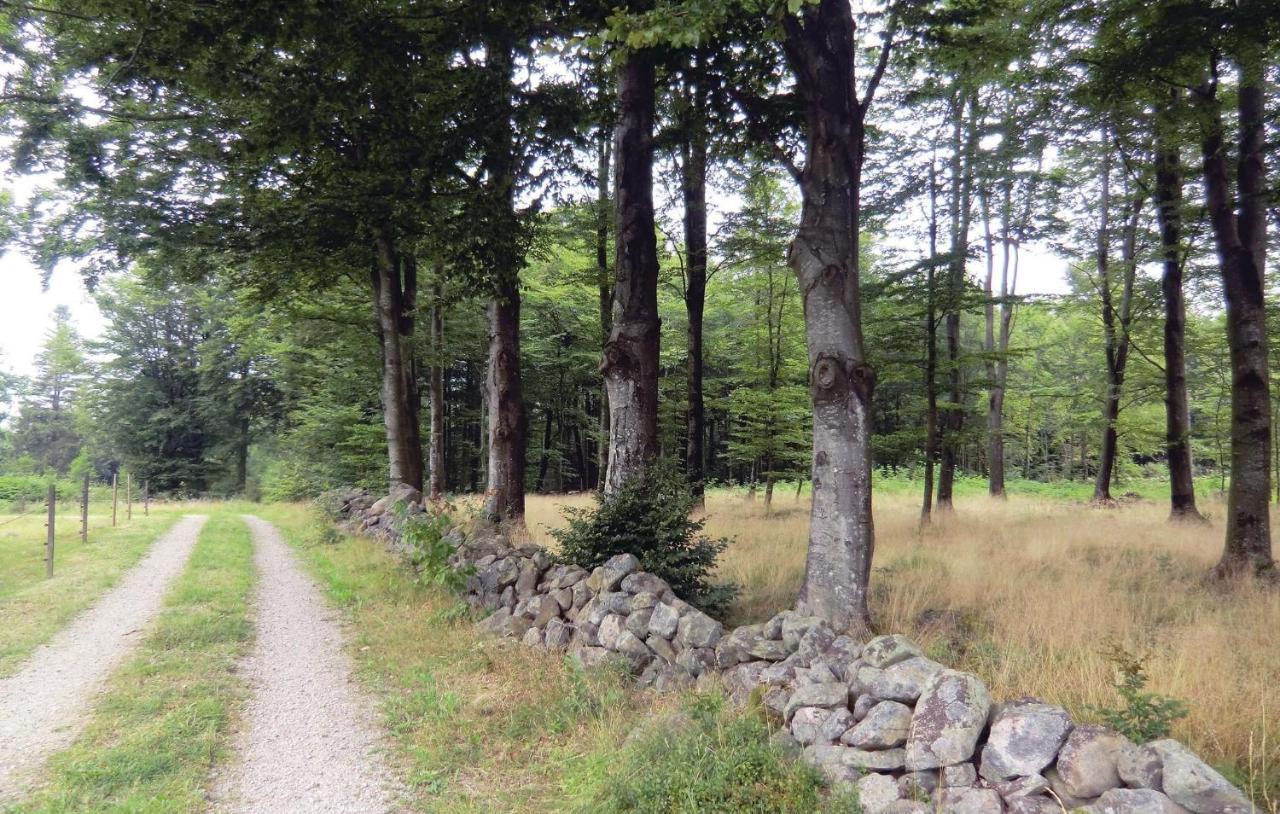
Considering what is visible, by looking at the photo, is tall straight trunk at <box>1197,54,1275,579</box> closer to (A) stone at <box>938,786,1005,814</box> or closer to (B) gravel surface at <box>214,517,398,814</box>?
(A) stone at <box>938,786,1005,814</box>

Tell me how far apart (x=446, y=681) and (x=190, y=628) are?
343 cm

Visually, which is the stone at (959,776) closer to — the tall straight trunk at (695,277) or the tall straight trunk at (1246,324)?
the tall straight trunk at (1246,324)

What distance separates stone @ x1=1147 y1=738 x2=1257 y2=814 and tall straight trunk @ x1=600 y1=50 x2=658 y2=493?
15.7 ft

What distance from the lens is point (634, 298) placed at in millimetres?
6848

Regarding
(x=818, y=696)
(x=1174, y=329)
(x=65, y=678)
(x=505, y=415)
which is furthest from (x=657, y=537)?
(x=1174, y=329)

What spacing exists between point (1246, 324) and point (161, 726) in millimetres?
11472

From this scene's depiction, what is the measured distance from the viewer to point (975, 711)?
2842 millimetres

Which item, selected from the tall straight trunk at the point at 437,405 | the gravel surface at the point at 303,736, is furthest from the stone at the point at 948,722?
the tall straight trunk at the point at 437,405

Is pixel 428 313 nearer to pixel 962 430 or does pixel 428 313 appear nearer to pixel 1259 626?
pixel 962 430

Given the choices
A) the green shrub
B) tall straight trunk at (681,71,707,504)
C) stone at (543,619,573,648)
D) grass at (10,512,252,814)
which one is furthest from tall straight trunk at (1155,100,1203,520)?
grass at (10,512,252,814)

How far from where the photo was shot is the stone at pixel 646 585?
17.0 ft

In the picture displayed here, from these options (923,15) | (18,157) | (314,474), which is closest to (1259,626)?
(923,15)

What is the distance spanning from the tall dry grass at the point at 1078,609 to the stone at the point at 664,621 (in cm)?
113

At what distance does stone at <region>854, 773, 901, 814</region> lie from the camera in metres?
2.79
